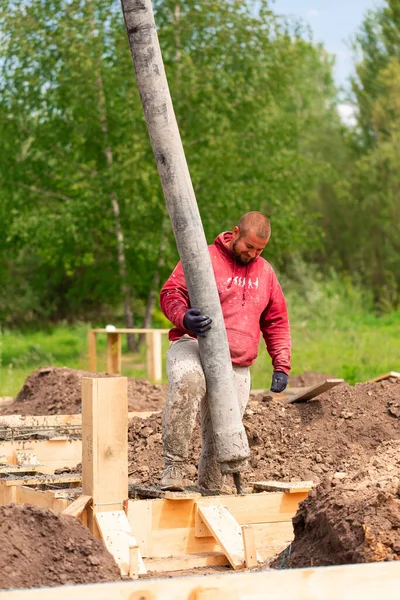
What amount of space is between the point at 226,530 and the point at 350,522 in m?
1.06

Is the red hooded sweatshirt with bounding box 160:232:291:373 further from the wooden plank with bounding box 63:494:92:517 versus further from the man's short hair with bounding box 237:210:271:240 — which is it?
the wooden plank with bounding box 63:494:92:517

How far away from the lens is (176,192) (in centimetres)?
522

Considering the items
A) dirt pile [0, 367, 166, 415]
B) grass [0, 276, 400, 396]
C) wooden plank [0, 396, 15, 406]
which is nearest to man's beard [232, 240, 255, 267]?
dirt pile [0, 367, 166, 415]

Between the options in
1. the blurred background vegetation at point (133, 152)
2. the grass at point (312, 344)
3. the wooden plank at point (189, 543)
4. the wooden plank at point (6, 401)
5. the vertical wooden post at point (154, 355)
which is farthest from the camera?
the blurred background vegetation at point (133, 152)

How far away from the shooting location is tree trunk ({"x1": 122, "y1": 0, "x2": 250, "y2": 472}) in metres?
5.13

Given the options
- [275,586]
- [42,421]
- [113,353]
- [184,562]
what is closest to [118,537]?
[184,562]

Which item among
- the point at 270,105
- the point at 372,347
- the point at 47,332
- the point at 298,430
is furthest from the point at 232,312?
the point at 47,332

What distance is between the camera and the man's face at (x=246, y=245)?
5573mm

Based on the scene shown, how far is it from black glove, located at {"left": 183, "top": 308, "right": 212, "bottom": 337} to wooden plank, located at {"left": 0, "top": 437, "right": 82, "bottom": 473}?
2.26m

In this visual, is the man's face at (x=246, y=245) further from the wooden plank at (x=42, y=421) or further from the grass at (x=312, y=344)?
the grass at (x=312, y=344)

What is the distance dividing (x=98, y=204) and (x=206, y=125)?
2681mm

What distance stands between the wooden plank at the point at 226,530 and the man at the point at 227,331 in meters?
0.25

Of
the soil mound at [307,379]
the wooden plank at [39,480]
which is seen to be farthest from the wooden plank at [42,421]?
the soil mound at [307,379]

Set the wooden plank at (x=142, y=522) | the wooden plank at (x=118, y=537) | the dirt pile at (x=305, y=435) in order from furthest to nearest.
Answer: the dirt pile at (x=305, y=435), the wooden plank at (x=142, y=522), the wooden plank at (x=118, y=537)
